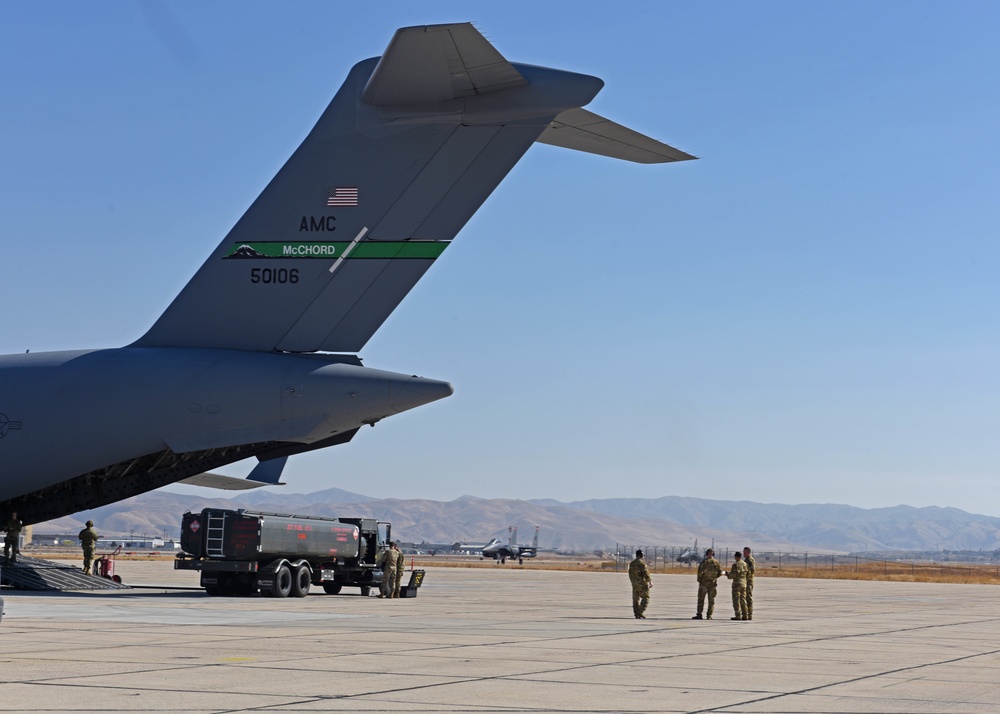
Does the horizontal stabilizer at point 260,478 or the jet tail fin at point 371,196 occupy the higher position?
the jet tail fin at point 371,196

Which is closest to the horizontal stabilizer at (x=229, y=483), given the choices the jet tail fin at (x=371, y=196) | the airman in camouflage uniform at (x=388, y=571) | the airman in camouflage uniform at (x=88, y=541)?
the airman in camouflage uniform at (x=88, y=541)

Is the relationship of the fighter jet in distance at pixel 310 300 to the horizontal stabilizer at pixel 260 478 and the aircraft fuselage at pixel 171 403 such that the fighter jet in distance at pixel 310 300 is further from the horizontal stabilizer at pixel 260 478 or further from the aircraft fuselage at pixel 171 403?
the horizontal stabilizer at pixel 260 478

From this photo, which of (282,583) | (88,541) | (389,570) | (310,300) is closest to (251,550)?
(282,583)

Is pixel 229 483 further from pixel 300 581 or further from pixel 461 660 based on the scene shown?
pixel 461 660

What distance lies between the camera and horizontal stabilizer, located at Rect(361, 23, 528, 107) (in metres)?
17.1

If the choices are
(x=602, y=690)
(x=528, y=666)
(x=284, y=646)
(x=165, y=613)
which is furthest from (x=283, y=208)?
(x=602, y=690)

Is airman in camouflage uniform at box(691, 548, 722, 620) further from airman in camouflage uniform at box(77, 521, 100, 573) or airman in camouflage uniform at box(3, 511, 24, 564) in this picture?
airman in camouflage uniform at box(77, 521, 100, 573)

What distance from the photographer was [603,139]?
1995 cm

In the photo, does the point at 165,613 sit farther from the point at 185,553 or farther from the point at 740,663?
the point at 740,663

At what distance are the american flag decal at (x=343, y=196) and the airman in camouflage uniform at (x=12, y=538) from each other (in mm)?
9002

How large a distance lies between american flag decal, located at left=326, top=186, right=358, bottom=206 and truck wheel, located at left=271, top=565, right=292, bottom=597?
7982 mm

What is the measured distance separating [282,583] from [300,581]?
19.1 inches

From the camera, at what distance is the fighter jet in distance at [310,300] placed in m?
19.7

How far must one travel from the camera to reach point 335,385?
2016 centimetres
